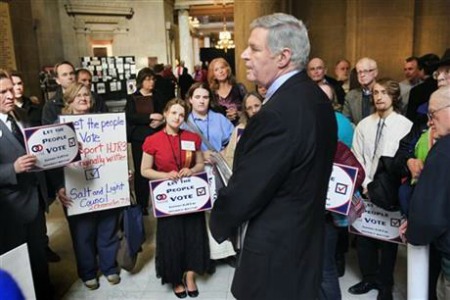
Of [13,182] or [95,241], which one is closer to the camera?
[13,182]

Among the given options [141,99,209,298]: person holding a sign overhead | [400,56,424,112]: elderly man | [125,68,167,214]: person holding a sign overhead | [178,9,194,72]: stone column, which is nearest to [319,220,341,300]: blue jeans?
[141,99,209,298]: person holding a sign overhead

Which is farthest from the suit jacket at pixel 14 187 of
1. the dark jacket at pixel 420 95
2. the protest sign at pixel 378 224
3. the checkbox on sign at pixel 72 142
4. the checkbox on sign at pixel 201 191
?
the dark jacket at pixel 420 95

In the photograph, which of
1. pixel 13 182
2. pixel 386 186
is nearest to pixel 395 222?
pixel 386 186

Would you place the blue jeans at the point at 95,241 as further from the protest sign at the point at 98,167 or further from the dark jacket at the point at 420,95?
the dark jacket at the point at 420,95

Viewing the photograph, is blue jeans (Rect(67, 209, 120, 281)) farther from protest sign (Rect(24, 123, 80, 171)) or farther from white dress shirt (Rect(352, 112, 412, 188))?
white dress shirt (Rect(352, 112, 412, 188))

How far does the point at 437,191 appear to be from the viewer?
183 cm

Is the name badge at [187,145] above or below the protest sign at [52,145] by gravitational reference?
below

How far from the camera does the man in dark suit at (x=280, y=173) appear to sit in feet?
4.51

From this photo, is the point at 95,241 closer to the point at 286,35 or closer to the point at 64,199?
the point at 64,199

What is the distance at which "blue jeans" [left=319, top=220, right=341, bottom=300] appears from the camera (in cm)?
247

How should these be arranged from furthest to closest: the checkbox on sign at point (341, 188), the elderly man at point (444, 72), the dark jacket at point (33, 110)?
the dark jacket at point (33, 110) → the elderly man at point (444, 72) → the checkbox on sign at point (341, 188)

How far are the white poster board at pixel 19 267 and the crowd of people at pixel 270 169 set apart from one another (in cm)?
70

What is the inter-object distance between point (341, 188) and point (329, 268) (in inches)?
19.3

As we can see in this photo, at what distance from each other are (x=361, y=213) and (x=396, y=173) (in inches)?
15.0
